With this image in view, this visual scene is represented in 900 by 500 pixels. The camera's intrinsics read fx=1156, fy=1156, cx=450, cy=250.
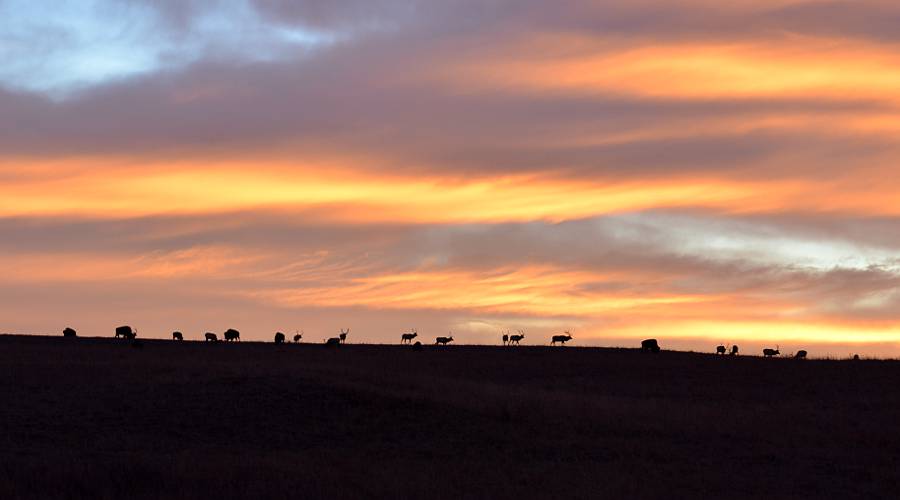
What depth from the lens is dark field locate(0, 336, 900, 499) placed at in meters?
27.4

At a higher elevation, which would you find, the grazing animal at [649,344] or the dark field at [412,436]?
the grazing animal at [649,344]

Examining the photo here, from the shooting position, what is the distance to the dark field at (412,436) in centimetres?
2742

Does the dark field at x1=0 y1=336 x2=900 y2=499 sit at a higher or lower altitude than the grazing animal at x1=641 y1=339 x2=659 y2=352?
lower

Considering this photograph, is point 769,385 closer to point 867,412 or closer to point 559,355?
point 867,412

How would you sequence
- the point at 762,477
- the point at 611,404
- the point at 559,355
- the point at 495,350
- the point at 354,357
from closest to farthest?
the point at 762,477 < the point at 611,404 < the point at 354,357 < the point at 559,355 < the point at 495,350

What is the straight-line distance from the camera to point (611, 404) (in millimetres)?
43969

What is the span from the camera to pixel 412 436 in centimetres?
3581

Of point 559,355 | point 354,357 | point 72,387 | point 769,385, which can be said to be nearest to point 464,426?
point 72,387

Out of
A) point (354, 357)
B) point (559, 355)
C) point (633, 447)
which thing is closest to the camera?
point (633, 447)

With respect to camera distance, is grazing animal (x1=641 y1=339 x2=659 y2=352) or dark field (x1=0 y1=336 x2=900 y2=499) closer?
dark field (x1=0 y1=336 x2=900 y2=499)

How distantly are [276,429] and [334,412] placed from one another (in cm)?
271

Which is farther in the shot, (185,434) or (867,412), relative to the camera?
(867,412)

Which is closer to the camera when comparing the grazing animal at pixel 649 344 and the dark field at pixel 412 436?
the dark field at pixel 412 436

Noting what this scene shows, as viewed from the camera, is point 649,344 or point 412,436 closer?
point 412,436
